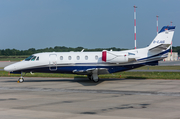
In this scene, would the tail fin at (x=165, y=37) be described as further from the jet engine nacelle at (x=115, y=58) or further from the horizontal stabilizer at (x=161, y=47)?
the jet engine nacelle at (x=115, y=58)

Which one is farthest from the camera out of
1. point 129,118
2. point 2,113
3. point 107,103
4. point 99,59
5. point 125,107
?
point 99,59

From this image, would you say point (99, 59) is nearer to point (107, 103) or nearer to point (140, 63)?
point (140, 63)

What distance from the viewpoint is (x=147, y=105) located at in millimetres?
11789

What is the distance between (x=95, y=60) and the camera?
23.5 m

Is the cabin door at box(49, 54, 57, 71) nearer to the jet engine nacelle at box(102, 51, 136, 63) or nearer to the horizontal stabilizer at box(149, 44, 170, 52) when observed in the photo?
the jet engine nacelle at box(102, 51, 136, 63)

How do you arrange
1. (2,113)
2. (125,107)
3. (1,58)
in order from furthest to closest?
(1,58), (125,107), (2,113)

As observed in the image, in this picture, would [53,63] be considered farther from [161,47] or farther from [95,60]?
[161,47]

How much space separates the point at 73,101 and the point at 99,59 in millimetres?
10780

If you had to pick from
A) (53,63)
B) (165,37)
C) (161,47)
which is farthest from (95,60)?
(165,37)

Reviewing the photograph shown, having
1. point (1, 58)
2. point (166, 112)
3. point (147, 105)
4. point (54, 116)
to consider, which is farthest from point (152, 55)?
point (1, 58)

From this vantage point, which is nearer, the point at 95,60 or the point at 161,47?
the point at 161,47

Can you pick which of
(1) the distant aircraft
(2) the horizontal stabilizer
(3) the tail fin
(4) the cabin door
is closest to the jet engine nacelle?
(1) the distant aircraft

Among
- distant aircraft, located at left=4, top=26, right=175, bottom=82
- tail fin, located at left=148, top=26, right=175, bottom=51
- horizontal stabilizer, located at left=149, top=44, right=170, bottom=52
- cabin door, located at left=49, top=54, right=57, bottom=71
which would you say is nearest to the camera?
horizontal stabilizer, located at left=149, top=44, right=170, bottom=52

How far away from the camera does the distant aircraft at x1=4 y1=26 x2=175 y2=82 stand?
23.2 meters
